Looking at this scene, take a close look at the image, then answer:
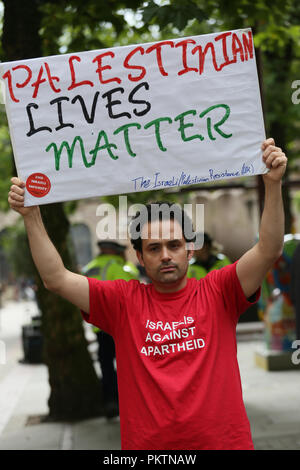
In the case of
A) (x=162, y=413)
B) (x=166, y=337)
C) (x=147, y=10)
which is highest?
(x=147, y=10)

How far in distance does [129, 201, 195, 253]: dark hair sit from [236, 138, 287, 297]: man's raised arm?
0.30 metres

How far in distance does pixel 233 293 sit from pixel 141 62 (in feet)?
3.77

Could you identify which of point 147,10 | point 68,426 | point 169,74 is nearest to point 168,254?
point 169,74

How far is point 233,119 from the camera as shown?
2.93 meters

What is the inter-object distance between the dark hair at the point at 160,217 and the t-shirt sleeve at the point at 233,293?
0.24m

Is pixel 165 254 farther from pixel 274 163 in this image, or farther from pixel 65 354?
pixel 65 354

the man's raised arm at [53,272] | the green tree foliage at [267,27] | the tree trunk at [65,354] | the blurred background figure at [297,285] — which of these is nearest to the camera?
the man's raised arm at [53,272]

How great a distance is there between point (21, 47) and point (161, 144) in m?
4.02

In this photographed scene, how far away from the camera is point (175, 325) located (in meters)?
2.53

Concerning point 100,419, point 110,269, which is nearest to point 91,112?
point 110,269

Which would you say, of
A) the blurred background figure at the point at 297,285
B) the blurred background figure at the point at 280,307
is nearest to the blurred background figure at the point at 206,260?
the blurred background figure at the point at 297,285

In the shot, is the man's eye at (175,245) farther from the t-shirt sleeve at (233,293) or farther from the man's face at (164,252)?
the t-shirt sleeve at (233,293)

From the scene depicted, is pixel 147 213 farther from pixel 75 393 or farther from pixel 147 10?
pixel 75 393

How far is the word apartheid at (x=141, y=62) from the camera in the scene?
296 cm
